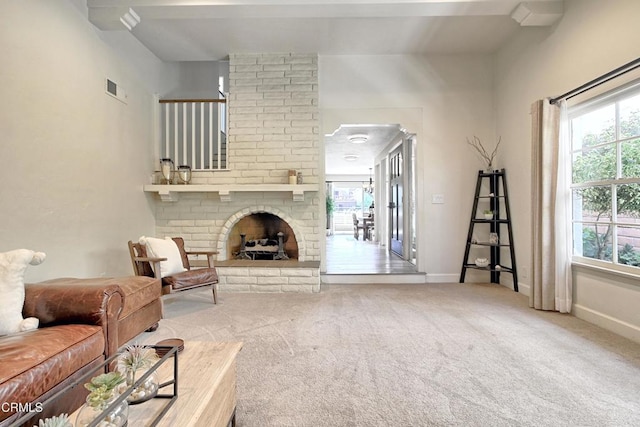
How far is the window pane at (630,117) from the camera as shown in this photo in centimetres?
260

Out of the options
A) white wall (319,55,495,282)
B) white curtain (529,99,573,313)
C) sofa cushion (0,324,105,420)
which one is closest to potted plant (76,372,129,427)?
sofa cushion (0,324,105,420)

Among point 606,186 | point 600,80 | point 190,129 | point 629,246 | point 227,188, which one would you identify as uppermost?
point 190,129

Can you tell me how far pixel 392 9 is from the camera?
3.23m

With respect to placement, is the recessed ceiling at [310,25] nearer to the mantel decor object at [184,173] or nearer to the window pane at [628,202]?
the mantel decor object at [184,173]

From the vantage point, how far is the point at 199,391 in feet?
3.92

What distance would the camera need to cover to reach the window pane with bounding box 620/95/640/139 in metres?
2.60

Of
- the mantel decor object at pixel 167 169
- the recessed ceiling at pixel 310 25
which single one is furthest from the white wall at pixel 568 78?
the mantel decor object at pixel 167 169

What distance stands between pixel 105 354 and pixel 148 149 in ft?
11.0

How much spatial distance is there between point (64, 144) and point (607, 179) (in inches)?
191

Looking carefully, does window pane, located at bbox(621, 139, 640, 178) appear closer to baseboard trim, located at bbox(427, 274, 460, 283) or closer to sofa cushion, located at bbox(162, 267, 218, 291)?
baseboard trim, located at bbox(427, 274, 460, 283)

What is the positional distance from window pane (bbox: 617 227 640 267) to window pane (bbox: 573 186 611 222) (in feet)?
0.62

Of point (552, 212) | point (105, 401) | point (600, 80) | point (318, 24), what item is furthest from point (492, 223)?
point (105, 401)

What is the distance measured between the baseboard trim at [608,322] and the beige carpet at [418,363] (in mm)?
85

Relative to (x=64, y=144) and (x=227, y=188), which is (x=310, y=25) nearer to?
(x=227, y=188)
